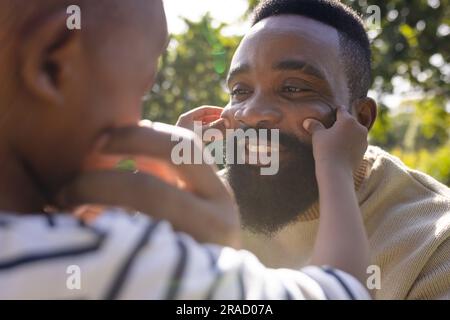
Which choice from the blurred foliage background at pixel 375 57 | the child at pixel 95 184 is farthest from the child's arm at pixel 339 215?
the blurred foliage background at pixel 375 57

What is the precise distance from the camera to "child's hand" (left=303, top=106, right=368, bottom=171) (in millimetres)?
1546

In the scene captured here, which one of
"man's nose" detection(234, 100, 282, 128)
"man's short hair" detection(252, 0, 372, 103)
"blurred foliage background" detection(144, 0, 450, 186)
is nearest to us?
"man's nose" detection(234, 100, 282, 128)

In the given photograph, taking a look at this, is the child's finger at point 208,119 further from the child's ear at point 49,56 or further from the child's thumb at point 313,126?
the child's ear at point 49,56

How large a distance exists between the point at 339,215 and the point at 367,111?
1540 mm

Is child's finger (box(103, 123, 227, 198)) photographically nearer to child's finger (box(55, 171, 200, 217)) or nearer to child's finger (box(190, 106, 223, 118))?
child's finger (box(55, 171, 200, 217))

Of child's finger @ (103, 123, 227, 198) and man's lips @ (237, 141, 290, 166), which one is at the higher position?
child's finger @ (103, 123, 227, 198)

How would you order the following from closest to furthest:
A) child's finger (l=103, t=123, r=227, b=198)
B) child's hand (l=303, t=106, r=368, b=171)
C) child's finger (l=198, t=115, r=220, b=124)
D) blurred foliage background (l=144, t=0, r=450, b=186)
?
1. child's finger (l=103, t=123, r=227, b=198)
2. child's hand (l=303, t=106, r=368, b=171)
3. child's finger (l=198, t=115, r=220, b=124)
4. blurred foliage background (l=144, t=0, r=450, b=186)

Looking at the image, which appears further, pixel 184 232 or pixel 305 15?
pixel 305 15

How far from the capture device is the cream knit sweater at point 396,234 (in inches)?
79.6

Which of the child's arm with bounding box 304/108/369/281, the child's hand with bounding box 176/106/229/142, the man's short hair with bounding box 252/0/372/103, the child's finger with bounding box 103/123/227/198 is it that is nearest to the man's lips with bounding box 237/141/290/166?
the child's hand with bounding box 176/106/229/142

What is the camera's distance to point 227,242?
106cm

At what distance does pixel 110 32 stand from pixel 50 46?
10 cm

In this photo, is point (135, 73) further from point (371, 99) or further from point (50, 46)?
point (371, 99)

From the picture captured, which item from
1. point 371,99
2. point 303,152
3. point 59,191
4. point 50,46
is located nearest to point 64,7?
point 50,46
